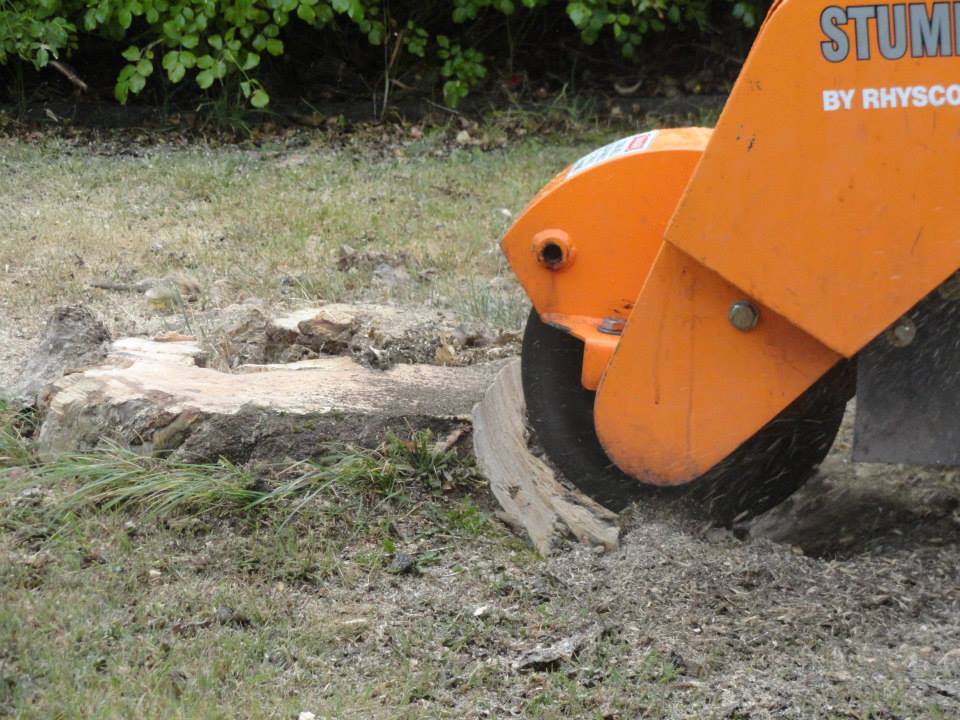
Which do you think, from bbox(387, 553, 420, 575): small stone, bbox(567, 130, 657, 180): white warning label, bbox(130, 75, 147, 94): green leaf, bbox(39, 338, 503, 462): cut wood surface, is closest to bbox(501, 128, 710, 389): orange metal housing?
bbox(567, 130, 657, 180): white warning label

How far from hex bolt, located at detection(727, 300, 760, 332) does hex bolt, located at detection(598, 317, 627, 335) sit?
33 centimetres

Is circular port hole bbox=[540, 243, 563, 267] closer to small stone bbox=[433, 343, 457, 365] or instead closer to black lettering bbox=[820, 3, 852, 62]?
black lettering bbox=[820, 3, 852, 62]

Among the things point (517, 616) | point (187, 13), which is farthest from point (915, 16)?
point (187, 13)

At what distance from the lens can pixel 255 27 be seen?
7527mm

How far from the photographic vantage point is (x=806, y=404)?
9.95 feet

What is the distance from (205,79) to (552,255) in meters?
4.76

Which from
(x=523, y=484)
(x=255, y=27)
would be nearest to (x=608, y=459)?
(x=523, y=484)

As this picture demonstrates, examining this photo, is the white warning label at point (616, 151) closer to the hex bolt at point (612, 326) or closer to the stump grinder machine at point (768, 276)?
the stump grinder machine at point (768, 276)

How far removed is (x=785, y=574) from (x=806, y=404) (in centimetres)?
44

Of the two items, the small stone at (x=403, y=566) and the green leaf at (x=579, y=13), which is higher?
the green leaf at (x=579, y=13)

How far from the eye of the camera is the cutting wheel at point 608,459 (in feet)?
10.0

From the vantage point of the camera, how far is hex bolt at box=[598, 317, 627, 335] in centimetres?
286

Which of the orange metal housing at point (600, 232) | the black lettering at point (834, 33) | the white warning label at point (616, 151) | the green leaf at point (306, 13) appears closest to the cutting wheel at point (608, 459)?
the orange metal housing at point (600, 232)

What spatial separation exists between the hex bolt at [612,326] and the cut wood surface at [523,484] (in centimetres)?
48
